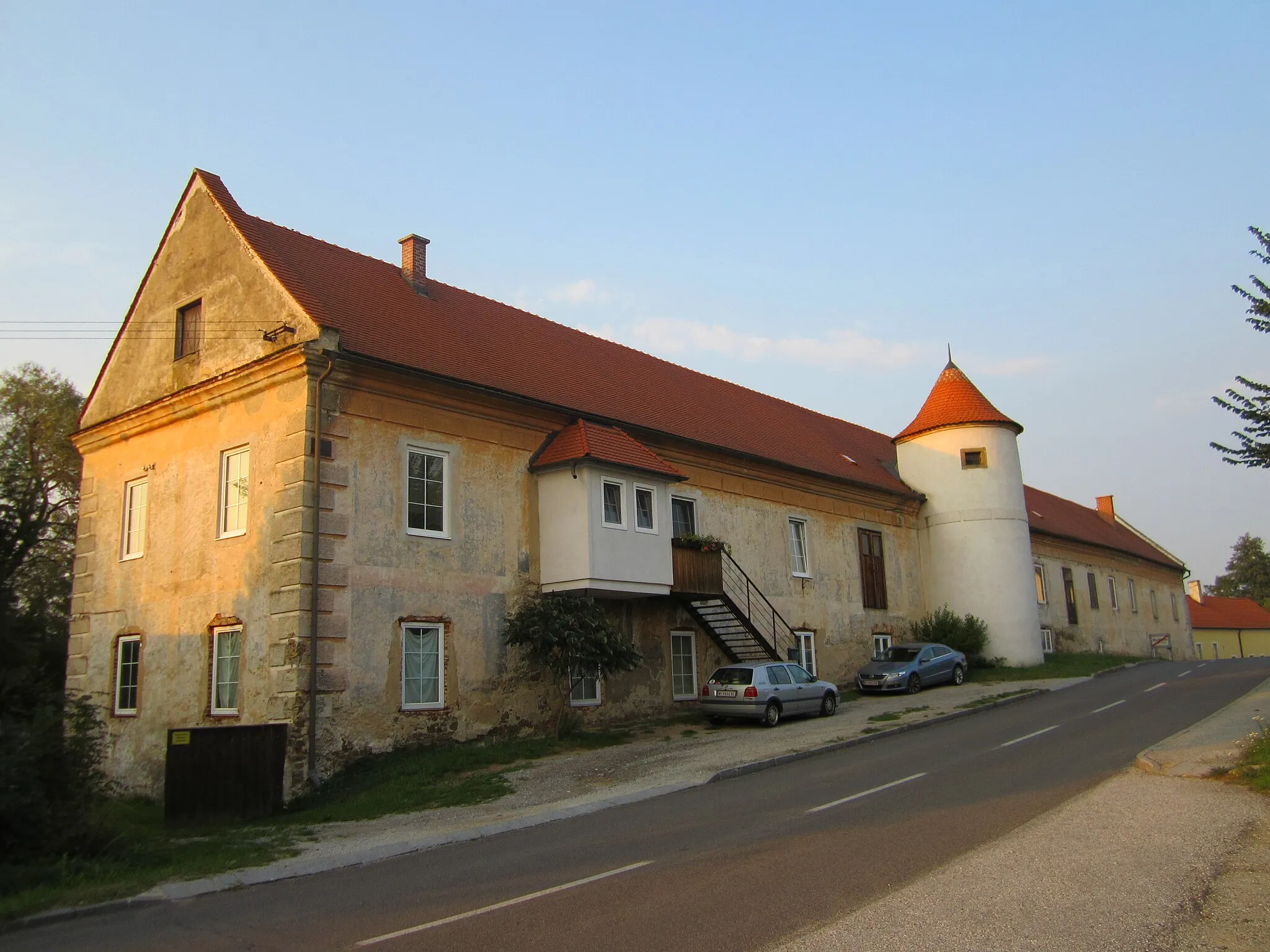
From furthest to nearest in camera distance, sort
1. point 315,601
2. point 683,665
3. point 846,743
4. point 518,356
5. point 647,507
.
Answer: point 683,665
point 518,356
point 647,507
point 846,743
point 315,601

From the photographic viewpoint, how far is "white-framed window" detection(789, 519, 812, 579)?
93.5 feet

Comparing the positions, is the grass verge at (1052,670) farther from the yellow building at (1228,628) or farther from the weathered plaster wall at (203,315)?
the yellow building at (1228,628)

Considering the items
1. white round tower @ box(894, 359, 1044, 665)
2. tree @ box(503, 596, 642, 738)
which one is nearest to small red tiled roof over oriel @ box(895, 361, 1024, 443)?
white round tower @ box(894, 359, 1044, 665)

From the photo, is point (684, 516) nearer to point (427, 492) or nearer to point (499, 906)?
point (427, 492)

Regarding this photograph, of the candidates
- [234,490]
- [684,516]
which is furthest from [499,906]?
[684,516]

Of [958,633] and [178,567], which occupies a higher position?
[178,567]

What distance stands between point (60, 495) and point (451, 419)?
67.8 feet

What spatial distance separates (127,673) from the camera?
20.2m

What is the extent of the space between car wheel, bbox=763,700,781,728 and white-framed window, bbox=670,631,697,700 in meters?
2.82

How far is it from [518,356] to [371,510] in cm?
667

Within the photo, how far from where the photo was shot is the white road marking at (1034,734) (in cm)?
1669

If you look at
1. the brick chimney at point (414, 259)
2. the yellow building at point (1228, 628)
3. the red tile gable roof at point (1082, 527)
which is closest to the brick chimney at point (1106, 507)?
the red tile gable roof at point (1082, 527)

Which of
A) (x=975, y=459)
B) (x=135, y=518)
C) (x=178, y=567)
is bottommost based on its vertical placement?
(x=178, y=567)

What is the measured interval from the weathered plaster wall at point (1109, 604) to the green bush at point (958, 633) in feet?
26.8
